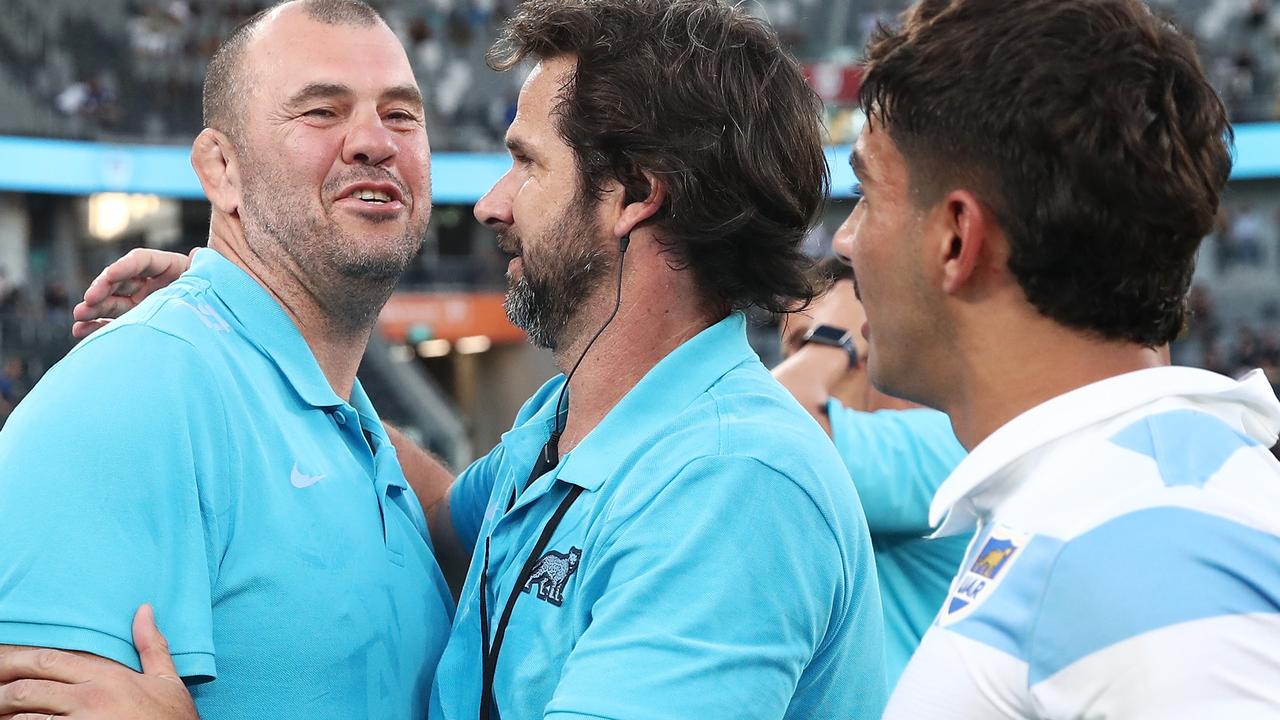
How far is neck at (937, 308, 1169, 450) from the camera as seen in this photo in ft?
4.73

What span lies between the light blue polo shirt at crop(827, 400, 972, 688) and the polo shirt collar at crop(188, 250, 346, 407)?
4.46 feet

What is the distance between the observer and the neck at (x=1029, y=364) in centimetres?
144

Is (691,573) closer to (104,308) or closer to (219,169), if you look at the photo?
(219,169)

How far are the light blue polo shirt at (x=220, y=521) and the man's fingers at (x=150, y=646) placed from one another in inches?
0.6

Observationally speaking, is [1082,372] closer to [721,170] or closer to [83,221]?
[721,170]

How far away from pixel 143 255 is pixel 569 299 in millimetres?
924

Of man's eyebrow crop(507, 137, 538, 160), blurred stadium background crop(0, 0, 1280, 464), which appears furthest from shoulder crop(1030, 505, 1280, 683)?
blurred stadium background crop(0, 0, 1280, 464)

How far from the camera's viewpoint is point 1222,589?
1.13m

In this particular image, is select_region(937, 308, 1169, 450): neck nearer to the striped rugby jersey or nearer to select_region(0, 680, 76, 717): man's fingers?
the striped rugby jersey

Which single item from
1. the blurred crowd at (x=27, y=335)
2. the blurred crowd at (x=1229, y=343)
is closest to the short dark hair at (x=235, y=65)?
the blurred crowd at (x=27, y=335)

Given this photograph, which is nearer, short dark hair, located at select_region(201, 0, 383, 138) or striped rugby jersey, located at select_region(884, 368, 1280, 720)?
striped rugby jersey, located at select_region(884, 368, 1280, 720)

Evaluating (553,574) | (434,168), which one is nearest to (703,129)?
(553,574)

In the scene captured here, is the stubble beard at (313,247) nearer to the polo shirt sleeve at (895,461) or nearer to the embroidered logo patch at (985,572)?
the polo shirt sleeve at (895,461)

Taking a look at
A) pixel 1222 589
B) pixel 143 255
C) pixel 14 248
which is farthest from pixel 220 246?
pixel 14 248
